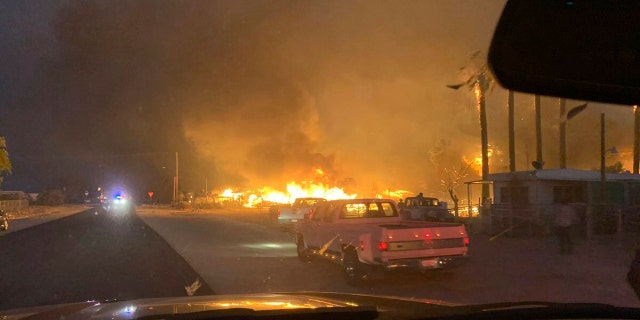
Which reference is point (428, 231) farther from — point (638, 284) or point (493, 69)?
point (493, 69)

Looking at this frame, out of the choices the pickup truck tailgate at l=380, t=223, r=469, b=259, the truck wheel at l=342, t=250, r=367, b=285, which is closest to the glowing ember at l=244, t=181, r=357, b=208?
the truck wheel at l=342, t=250, r=367, b=285

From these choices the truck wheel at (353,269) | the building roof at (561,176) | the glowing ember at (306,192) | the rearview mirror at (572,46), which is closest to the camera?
the rearview mirror at (572,46)

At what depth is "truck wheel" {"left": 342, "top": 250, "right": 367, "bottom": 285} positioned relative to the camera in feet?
43.2

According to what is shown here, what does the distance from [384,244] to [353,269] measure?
1174 millimetres

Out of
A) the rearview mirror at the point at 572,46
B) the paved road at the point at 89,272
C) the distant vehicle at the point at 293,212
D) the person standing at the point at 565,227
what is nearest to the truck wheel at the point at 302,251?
the paved road at the point at 89,272

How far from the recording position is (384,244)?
12406mm

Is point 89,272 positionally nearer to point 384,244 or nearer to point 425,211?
point 384,244

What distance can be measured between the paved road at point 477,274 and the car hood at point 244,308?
5.53 m

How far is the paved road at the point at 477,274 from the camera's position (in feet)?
37.6

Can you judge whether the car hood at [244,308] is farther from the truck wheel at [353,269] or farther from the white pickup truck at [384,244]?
the truck wheel at [353,269]

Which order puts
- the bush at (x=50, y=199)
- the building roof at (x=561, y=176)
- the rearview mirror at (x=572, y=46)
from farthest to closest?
the bush at (x=50, y=199), the building roof at (x=561, y=176), the rearview mirror at (x=572, y=46)

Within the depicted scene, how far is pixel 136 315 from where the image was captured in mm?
4410

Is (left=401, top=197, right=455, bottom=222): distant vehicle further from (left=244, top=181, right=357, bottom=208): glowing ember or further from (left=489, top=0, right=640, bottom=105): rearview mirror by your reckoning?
(left=489, top=0, right=640, bottom=105): rearview mirror

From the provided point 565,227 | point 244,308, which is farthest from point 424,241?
point 244,308
